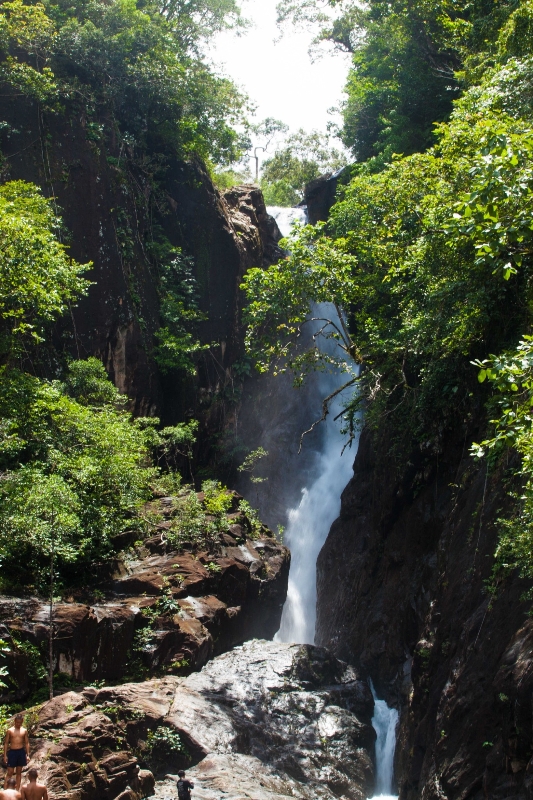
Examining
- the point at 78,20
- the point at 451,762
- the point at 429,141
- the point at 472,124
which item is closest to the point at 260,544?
the point at 451,762

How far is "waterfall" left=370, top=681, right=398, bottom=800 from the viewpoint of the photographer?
13.7 m

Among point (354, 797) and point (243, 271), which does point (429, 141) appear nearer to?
point (243, 271)

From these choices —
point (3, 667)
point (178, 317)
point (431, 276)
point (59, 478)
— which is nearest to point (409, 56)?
point (178, 317)

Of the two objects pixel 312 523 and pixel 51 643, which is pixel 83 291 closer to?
pixel 51 643

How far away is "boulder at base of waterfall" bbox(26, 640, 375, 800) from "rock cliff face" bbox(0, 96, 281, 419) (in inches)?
420

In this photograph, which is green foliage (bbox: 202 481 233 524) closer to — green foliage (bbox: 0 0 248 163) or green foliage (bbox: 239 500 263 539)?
green foliage (bbox: 239 500 263 539)

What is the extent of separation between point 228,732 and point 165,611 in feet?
9.28

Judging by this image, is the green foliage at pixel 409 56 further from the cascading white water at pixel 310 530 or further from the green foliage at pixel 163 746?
the green foliage at pixel 163 746

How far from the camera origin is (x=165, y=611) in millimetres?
13828

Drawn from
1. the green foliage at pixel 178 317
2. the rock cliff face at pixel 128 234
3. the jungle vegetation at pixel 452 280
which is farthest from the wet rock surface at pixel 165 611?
the green foliage at pixel 178 317

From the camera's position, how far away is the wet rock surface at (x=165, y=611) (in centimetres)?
1124

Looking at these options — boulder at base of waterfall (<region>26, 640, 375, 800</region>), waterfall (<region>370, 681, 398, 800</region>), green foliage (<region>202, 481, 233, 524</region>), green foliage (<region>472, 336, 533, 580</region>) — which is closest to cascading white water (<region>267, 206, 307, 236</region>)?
green foliage (<region>202, 481, 233, 524</region>)

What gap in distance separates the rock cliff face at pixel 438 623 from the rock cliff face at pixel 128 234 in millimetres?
8462

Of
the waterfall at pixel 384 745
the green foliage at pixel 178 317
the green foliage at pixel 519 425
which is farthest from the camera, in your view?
the green foliage at pixel 178 317
